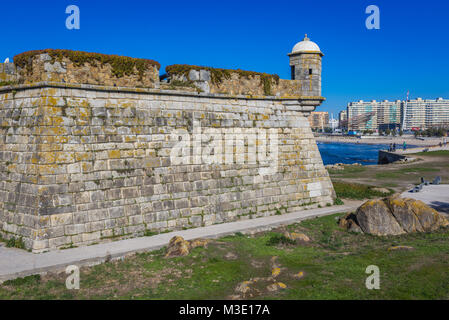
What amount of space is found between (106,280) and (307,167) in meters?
11.8

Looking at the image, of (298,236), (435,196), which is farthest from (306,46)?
(435,196)

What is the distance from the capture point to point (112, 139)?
12.2m

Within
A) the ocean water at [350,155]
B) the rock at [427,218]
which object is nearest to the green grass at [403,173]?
the rock at [427,218]

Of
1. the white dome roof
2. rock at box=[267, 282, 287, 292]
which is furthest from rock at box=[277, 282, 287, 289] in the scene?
the white dome roof

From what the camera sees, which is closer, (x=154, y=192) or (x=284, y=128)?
(x=154, y=192)

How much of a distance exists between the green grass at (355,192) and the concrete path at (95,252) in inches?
279

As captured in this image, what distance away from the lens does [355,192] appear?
20.9m

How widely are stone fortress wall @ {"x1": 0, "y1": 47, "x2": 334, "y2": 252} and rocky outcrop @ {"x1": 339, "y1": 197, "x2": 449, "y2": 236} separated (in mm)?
4214

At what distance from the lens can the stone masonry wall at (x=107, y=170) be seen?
11008mm

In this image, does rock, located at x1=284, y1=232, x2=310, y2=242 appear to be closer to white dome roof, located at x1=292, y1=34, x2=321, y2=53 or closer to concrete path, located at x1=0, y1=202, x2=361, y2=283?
concrete path, located at x1=0, y1=202, x2=361, y2=283

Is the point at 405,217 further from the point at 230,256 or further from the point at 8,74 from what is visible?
the point at 8,74

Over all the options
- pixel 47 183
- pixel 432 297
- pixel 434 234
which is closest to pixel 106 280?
pixel 47 183

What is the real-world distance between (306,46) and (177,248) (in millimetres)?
12361
